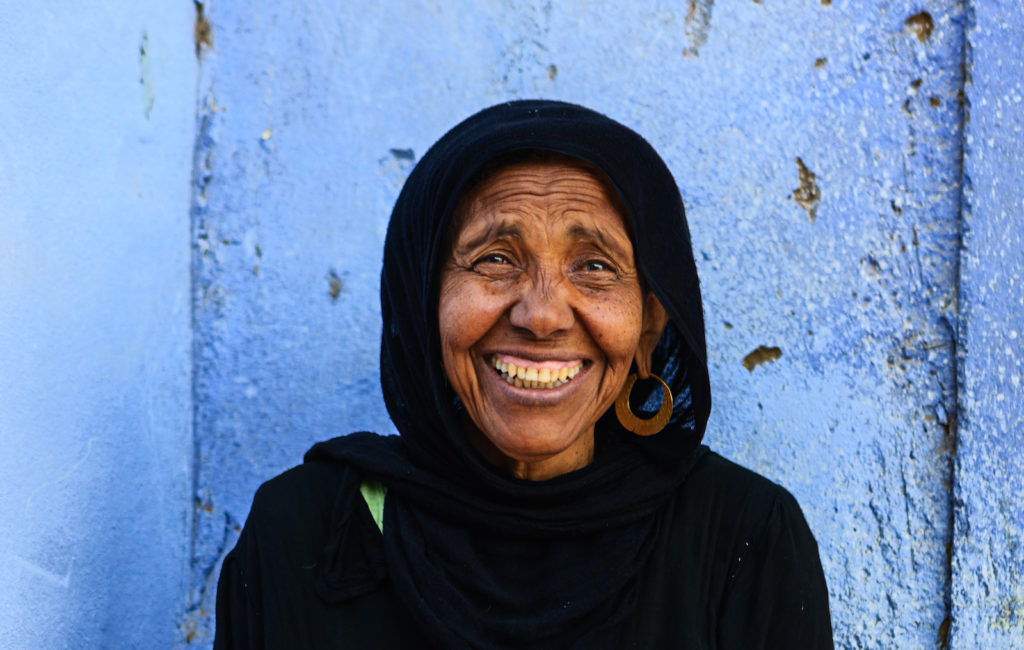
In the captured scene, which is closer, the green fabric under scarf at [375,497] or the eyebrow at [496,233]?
the eyebrow at [496,233]

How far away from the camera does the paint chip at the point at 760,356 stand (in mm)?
2553

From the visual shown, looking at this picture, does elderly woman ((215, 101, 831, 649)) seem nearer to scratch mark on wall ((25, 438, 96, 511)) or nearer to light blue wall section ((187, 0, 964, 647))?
scratch mark on wall ((25, 438, 96, 511))

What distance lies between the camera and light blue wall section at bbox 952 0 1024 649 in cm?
234

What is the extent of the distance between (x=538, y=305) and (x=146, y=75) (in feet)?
4.50

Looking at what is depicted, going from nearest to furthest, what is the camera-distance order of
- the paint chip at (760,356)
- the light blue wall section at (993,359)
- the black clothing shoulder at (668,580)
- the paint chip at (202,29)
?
1. the black clothing shoulder at (668,580)
2. the light blue wall section at (993,359)
3. the paint chip at (760,356)
4. the paint chip at (202,29)

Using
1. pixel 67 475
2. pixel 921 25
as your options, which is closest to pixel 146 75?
pixel 67 475

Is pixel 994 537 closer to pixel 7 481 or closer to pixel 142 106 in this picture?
pixel 7 481

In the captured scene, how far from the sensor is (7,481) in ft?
6.04

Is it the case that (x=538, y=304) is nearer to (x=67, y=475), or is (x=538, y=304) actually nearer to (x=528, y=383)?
(x=528, y=383)

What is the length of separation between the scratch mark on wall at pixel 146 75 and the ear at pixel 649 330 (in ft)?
4.72

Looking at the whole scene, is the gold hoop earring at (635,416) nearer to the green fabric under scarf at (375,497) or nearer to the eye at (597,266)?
the eye at (597,266)

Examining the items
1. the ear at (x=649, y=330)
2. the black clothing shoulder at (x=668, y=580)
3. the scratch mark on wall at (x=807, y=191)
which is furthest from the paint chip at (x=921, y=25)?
the black clothing shoulder at (x=668, y=580)

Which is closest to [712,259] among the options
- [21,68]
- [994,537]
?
[994,537]

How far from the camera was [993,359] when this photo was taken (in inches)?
92.4
